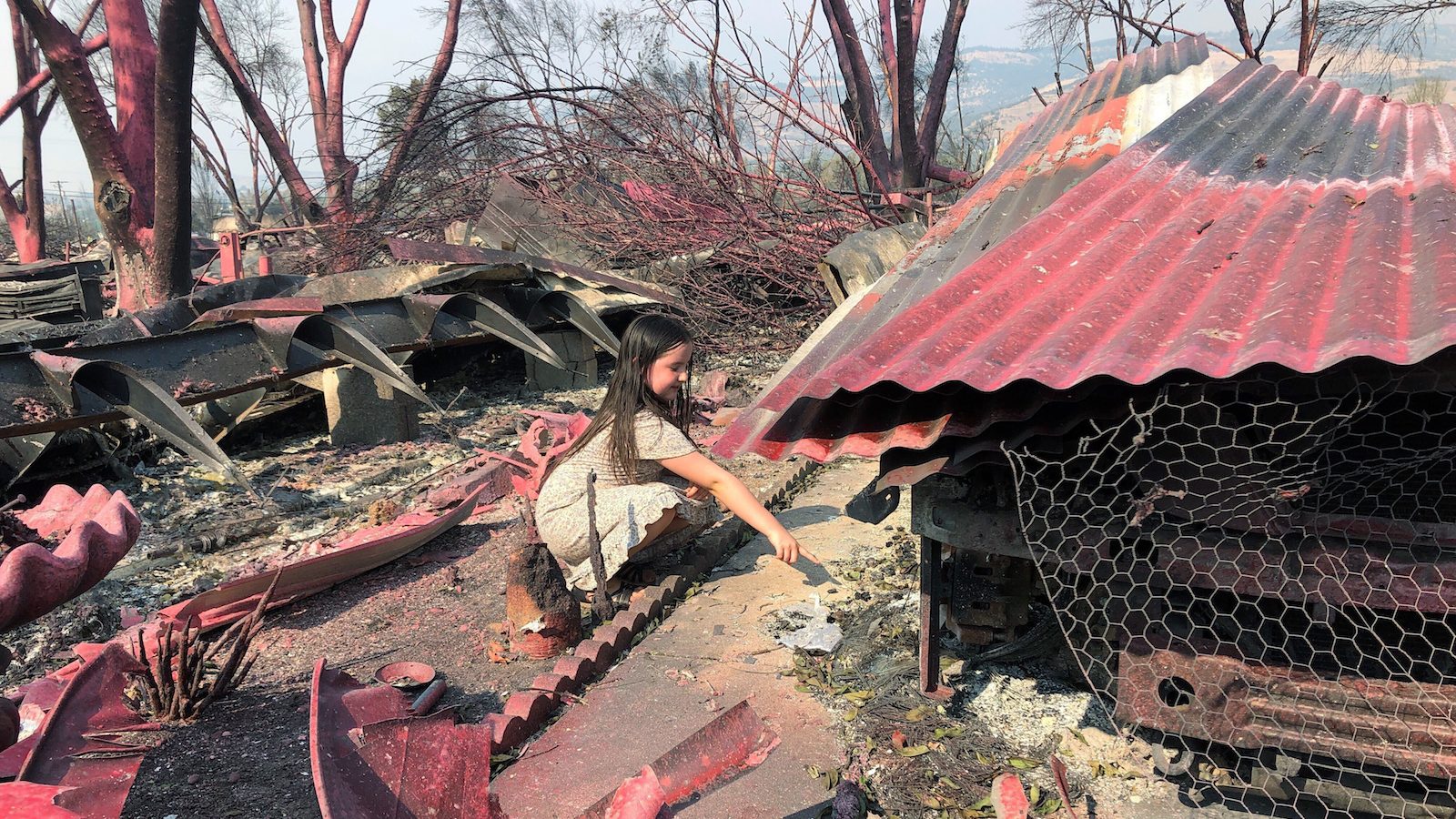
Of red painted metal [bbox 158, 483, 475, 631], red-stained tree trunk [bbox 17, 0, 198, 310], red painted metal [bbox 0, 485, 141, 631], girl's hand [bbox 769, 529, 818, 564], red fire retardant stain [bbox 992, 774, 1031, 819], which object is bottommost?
red fire retardant stain [bbox 992, 774, 1031, 819]

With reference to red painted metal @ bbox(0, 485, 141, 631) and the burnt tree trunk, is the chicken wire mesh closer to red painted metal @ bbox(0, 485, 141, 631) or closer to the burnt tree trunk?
red painted metal @ bbox(0, 485, 141, 631)

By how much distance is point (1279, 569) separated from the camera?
7.57 ft

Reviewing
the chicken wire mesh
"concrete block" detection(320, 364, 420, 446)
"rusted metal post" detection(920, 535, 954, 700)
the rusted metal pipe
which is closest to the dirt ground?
the rusted metal pipe

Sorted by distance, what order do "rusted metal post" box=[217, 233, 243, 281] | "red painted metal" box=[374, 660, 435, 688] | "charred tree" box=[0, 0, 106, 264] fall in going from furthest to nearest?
"charred tree" box=[0, 0, 106, 264], "rusted metal post" box=[217, 233, 243, 281], "red painted metal" box=[374, 660, 435, 688]

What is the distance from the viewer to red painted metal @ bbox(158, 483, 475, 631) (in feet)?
12.4

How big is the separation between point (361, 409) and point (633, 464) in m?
3.82

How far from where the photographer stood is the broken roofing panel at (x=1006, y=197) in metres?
2.54

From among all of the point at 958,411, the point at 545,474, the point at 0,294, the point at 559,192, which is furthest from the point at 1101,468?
the point at 0,294

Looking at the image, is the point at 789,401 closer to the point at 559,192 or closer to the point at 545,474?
the point at 545,474

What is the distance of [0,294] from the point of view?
11.2 m

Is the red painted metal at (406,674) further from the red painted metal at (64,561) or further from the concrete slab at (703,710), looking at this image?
the red painted metal at (64,561)

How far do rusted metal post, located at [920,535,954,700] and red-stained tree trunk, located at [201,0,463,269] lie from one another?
25.2ft

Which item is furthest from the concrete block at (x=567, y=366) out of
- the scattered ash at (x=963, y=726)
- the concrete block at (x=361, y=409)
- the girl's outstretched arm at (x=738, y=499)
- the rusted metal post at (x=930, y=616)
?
the rusted metal post at (x=930, y=616)

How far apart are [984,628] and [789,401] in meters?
1.32
